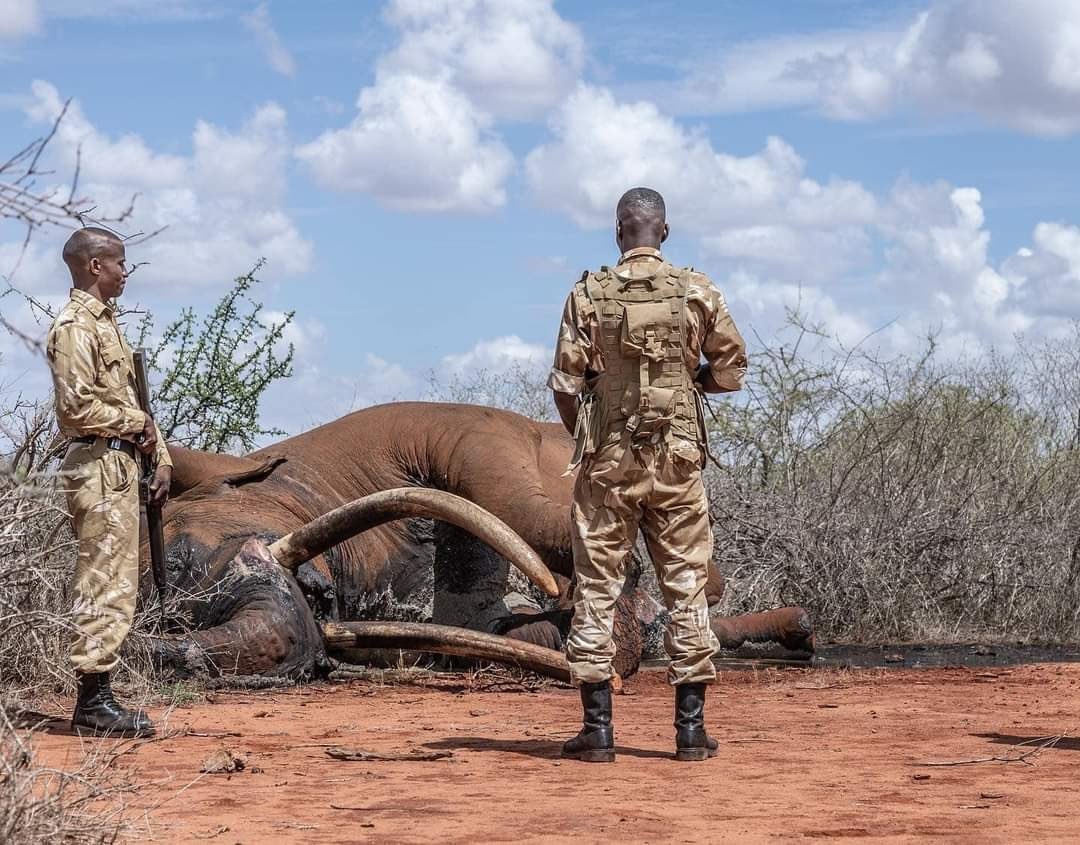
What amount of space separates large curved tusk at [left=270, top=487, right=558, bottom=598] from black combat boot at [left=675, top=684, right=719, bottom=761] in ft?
8.95

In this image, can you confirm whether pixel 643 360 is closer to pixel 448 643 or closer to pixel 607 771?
pixel 607 771

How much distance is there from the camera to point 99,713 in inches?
270

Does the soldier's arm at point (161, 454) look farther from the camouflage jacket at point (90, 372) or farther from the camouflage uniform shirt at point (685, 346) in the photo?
the camouflage uniform shirt at point (685, 346)

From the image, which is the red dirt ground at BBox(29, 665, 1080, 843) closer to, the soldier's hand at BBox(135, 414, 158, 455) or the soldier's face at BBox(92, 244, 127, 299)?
the soldier's hand at BBox(135, 414, 158, 455)

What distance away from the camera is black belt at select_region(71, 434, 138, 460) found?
22.8ft

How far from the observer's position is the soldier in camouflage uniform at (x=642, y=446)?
6578 mm

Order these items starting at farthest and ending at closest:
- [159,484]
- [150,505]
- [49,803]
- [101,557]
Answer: [150,505] < [159,484] < [101,557] < [49,803]

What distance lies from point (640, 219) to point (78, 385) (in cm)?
247

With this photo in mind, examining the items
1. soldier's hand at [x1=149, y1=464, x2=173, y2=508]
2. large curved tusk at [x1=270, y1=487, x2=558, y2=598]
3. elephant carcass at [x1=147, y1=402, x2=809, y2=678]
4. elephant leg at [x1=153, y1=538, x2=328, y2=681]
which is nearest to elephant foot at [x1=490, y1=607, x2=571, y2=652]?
elephant carcass at [x1=147, y1=402, x2=809, y2=678]

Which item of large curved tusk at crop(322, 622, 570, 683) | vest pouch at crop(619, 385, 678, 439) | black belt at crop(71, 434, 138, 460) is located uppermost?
vest pouch at crop(619, 385, 678, 439)

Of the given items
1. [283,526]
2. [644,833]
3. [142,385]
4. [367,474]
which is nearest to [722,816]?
[644,833]

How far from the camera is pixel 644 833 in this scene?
5016 millimetres

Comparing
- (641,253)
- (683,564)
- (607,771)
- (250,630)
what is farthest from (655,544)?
(250,630)

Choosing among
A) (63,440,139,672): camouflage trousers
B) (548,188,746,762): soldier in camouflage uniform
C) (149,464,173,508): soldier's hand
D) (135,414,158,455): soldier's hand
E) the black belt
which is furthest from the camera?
(149,464,173,508): soldier's hand
